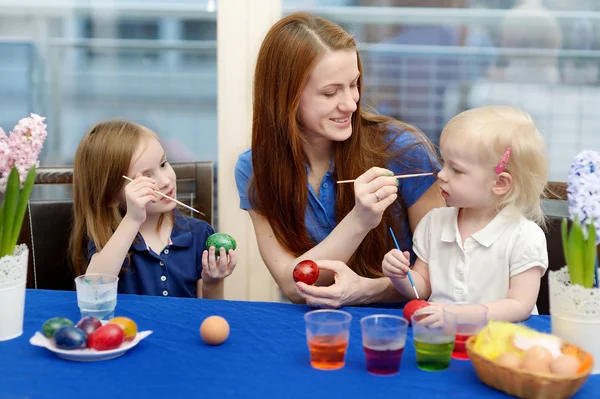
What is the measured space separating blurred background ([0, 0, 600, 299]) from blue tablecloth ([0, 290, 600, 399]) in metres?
1.40

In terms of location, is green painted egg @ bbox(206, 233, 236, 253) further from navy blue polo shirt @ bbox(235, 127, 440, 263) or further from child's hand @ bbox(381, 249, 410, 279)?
child's hand @ bbox(381, 249, 410, 279)

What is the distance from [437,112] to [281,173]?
3.68 feet

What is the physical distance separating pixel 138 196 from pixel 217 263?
0.94 feet

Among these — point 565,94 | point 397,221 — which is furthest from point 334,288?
point 565,94

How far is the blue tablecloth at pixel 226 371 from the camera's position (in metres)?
1.30

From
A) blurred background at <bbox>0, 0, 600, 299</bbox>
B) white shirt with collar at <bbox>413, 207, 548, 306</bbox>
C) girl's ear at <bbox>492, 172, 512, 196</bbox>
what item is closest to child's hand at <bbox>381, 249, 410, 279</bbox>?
white shirt with collar at <bbox>413, 207, 548, 306</bbox>

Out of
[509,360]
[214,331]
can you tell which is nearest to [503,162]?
[509,360]

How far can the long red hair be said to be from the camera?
211 centimetres

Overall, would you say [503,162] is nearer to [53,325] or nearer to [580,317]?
[580,317]

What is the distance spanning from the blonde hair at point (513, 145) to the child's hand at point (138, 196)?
0.84 meters

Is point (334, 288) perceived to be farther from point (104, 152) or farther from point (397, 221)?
point (104, 152)

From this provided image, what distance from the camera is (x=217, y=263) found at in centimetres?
208

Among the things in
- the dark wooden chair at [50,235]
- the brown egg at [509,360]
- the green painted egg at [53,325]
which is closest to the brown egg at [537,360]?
the brown egg at [509,360]

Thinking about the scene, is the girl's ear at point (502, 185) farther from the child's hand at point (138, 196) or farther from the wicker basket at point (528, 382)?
the child's hand at point (138, 196)
